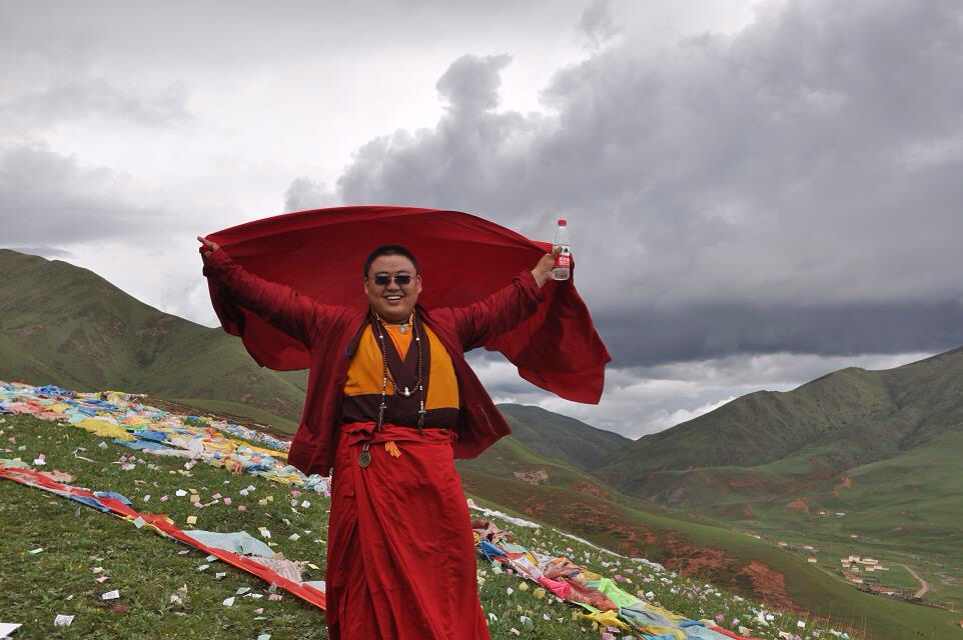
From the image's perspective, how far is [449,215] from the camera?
7004 mm

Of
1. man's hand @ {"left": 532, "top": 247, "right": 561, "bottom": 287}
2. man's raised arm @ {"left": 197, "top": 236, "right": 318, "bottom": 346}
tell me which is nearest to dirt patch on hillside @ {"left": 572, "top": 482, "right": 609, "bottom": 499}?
man's hand @ {"left": 532, "top": 247, "right": 561, "bottom": 287}

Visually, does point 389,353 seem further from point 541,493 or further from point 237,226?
point 541,493

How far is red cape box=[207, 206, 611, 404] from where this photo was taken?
6.70 m

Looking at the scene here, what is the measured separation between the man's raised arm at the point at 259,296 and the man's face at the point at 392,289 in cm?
66

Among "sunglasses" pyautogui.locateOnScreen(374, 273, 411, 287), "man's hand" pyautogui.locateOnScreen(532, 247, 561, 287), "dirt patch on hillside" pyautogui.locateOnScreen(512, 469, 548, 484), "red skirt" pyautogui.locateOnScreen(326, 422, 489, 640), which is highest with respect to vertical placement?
"man's hand" pyautogui.locateOnScreen(532, 247, 561, 287)

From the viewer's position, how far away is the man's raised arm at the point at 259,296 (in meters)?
5.83

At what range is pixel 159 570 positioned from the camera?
341 inches

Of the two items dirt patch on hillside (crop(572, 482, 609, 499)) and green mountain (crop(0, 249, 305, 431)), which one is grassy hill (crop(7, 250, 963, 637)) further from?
green mountain (crop(0, 249, 305, 431))

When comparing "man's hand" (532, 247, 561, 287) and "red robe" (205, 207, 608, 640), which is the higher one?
"man's hand" (532, 247, 561, 287)

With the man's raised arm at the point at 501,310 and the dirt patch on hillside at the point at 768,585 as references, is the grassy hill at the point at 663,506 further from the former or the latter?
the man's raised arm at the point at 501,310

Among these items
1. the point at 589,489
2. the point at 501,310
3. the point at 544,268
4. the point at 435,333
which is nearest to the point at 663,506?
the point at 589,489

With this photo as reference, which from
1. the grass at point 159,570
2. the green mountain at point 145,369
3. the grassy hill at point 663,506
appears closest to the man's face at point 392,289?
the grass at point 159,570

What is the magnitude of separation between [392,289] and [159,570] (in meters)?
5.69

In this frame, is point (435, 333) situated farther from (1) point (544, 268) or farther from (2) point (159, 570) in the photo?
(2) point (159, 570)
